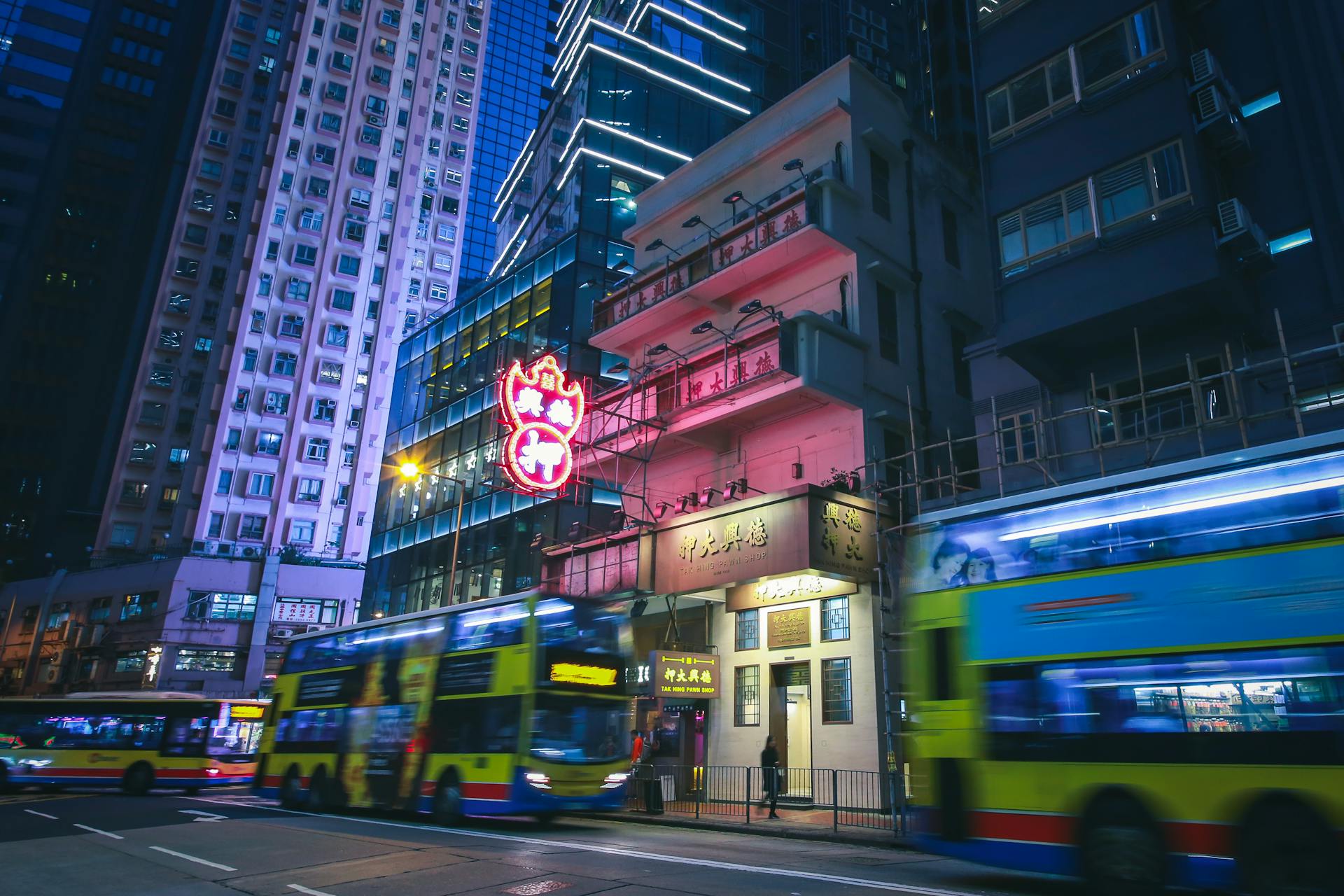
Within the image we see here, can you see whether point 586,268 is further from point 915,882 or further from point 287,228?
point 287,228

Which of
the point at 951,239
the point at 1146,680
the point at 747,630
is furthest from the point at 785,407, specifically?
the point at 1146,680

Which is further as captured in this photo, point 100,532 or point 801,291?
point 100,532

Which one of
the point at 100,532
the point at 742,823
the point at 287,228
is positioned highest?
the point at 287,228

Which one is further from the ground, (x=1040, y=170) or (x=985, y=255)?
(x=985, y=255)

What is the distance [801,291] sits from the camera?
25578 mm

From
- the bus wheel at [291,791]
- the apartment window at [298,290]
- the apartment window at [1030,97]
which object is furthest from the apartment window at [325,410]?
the apartment window at [1030,97]

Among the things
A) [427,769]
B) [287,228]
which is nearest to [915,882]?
[427,769]

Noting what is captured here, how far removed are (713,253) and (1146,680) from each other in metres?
20.4

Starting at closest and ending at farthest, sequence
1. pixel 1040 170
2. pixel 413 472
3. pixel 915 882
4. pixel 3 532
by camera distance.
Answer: pixel 915 882, pixel 1040 170, pixel 413 472, pixel 3 532

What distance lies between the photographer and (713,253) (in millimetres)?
27016

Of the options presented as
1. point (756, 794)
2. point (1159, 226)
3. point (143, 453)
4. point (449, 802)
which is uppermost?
point (143, 453)

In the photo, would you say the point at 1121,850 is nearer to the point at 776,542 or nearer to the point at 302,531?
the point at 776,542

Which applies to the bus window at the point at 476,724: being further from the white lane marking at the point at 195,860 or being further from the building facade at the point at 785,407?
the building facade at the point at 785,407

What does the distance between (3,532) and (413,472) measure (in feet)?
238
